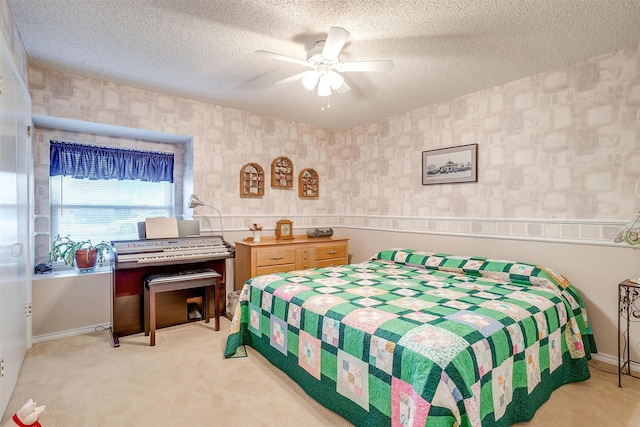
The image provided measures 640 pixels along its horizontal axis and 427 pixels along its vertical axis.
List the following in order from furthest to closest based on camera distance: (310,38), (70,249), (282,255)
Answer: (282,255), (70,249), (310,38)

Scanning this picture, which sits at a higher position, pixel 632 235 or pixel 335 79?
pixel 335 79

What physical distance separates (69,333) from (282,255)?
221cm

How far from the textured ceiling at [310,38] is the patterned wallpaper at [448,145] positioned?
24 cm

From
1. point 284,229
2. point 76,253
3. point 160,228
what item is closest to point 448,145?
point 284,229

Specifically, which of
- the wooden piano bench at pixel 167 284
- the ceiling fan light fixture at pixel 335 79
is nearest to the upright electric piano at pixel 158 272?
the wooden piano bench at pixel 167 284

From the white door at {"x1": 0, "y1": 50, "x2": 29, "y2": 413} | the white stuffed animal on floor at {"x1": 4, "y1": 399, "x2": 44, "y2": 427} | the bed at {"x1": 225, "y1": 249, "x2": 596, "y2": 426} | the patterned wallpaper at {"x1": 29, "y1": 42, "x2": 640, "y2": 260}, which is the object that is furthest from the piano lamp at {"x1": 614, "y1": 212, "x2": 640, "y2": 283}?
the white door at {"x1": 0, "y1": 50, "x2": 29, "y2": 413}

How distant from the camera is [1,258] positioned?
1.88 m

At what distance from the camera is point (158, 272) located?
340cm

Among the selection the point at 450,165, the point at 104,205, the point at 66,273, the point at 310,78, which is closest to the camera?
the point at 310,78

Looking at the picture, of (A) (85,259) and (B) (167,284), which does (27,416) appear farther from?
(A) (85,259)

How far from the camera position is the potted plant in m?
3.36

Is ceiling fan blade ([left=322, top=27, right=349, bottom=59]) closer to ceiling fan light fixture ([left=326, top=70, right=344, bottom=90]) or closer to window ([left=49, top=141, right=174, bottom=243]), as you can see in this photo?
ceiling fan light fixture ([left=326, top=70, right=344, bottom=90])

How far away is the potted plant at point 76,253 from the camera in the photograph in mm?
3355

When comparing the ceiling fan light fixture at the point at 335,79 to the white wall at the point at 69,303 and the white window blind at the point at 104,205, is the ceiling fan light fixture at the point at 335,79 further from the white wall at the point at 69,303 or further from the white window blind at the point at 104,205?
the white wall at the point at 69,303
